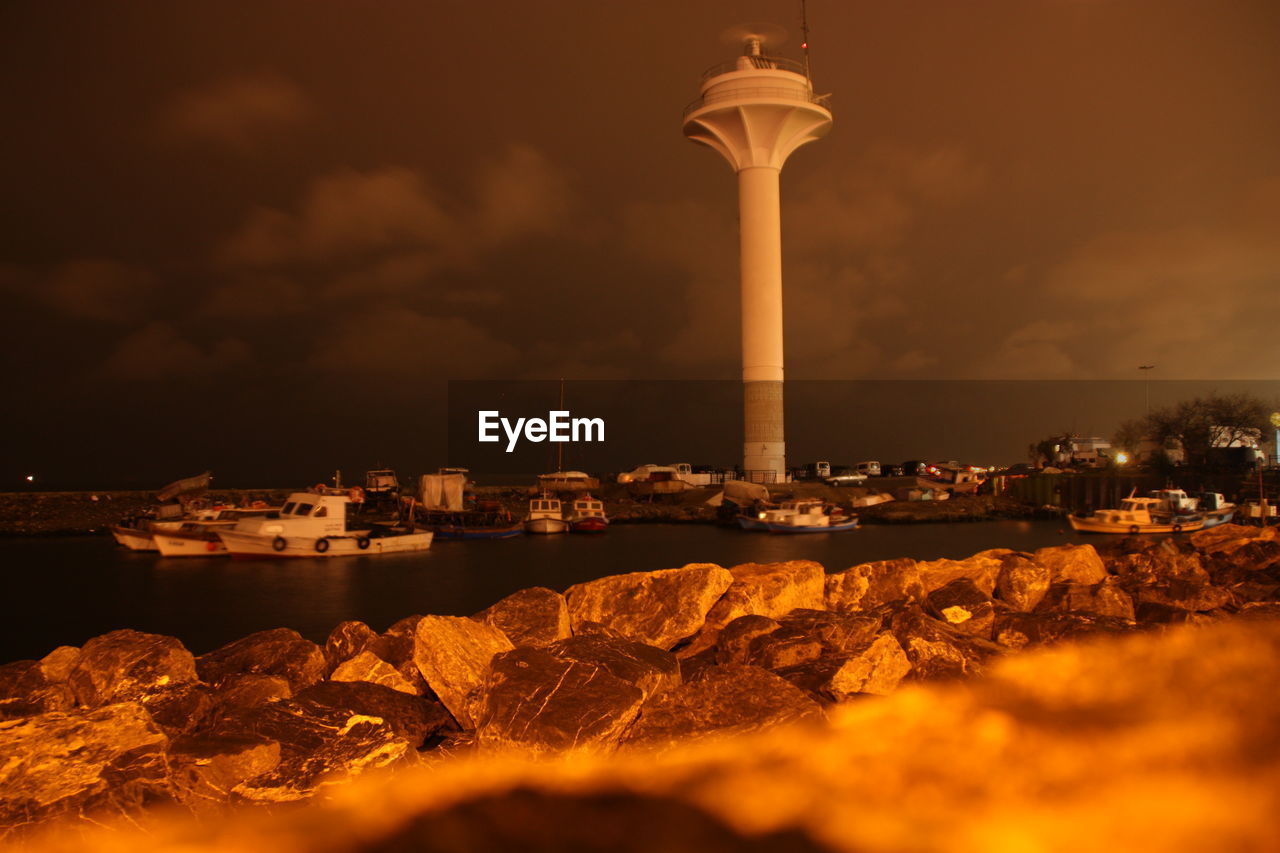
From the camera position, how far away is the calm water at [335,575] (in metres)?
23.9

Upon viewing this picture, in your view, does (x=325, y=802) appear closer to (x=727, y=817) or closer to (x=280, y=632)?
(x=727, y=817)

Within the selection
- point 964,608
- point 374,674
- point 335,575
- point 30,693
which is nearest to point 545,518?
point 335,575

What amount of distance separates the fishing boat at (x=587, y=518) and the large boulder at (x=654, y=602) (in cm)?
4037

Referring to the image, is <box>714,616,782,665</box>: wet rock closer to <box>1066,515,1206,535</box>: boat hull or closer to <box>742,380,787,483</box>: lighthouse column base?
<box>1066,515,1206,535</box>: boat hull

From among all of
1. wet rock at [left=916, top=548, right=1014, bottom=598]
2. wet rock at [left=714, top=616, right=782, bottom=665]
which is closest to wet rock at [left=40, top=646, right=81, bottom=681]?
wet rock at [left=714, top=616, right=782, bottom=665]

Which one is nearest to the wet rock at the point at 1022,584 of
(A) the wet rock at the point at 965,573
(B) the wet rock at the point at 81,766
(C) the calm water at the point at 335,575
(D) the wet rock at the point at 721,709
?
(A) the wet rock at the point at 965,573

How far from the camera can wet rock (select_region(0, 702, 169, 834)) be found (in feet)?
14.9

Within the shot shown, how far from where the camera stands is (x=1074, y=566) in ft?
36.9

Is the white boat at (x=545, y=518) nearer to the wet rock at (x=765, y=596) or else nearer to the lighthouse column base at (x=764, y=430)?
the lighthouse column base at (x=764, y=430)

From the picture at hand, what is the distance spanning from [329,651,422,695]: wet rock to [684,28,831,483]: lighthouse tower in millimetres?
53332

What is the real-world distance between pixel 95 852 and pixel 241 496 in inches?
2306

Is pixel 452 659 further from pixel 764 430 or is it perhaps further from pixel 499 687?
pixel 764 430

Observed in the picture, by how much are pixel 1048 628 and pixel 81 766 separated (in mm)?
6564

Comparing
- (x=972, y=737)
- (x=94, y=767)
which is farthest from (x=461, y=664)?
(x=972, y=737)
